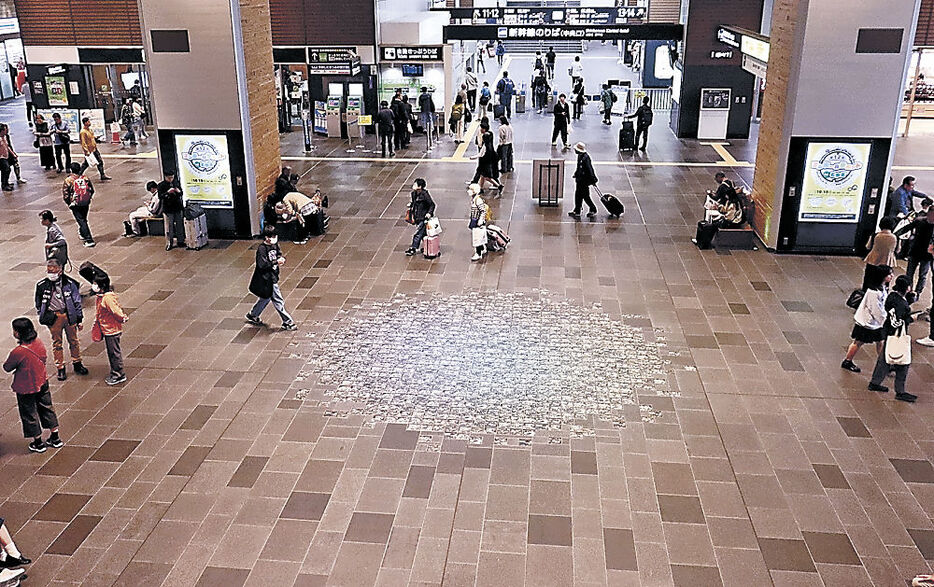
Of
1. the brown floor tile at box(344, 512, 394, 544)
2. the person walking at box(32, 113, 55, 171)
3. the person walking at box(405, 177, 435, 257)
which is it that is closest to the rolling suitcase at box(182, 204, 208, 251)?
the person walking at box(405, 177, 435, 257)

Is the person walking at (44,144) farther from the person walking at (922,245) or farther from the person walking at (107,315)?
the person walking at (922,245)

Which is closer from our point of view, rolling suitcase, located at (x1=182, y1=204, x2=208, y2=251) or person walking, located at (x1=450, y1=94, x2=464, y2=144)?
rolling suitcase, located at (x1=182, y1=204, x2=208, y2=251)

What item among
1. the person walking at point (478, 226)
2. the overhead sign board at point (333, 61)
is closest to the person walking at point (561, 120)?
the overhead sign board at point (333, 61)

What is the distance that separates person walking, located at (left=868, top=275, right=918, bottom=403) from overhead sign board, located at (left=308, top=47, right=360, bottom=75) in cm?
1749

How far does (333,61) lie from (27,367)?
56.3 ft

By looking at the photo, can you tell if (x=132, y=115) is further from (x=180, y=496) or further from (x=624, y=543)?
(x=624, y=543)

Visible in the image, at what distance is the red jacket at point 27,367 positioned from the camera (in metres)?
7.60

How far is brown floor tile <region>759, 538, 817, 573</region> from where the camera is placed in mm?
6422

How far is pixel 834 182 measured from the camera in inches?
534

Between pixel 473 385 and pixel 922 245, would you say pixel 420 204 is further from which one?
pixel 922 245

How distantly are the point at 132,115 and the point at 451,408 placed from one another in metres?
19.5

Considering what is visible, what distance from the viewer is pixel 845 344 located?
1041 cm

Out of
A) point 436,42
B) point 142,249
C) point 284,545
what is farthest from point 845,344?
point 436,42

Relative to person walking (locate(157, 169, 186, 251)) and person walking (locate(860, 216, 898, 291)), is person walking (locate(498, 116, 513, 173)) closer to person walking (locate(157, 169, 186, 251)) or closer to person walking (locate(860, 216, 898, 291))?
person walking (locate(157, 169, 186, 251))
